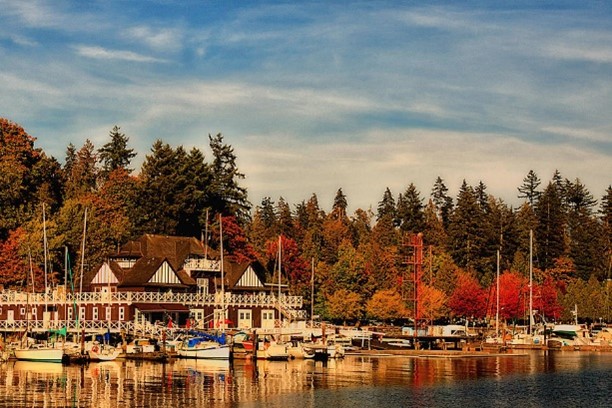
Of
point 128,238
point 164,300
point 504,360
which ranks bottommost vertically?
point 504,360

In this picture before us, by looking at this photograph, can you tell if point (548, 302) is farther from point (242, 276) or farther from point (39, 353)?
point (39, 353)

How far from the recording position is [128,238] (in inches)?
4523

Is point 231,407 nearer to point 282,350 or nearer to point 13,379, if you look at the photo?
point 13,379

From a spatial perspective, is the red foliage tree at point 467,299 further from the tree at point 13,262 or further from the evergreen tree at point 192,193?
the tree at point 13,262

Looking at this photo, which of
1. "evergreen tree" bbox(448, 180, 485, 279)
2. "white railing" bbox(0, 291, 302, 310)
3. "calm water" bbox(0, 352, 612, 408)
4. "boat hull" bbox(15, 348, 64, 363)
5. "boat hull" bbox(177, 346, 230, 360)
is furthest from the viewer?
"evergreen tree" bbox(448, 180, 485, 279)

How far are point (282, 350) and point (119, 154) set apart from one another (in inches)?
2899

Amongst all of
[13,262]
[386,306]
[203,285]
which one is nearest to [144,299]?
[203,285]

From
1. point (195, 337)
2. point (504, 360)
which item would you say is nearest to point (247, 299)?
point (195, 337)

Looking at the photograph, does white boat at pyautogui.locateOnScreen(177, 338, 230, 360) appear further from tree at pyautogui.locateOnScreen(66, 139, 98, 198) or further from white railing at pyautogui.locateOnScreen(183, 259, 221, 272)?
tree at pyautogui.locateOnScreen(66, 139, 98, 198)

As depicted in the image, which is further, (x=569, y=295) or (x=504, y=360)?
(x=569, y=295)

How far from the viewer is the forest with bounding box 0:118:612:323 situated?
109 metres

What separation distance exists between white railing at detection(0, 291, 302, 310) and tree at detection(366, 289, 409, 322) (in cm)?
1840

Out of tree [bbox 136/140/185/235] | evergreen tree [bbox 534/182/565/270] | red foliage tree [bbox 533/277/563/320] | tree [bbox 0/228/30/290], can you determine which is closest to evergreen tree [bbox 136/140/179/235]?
tree [bbox 136/140/185/235]

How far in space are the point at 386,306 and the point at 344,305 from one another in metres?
5.18
